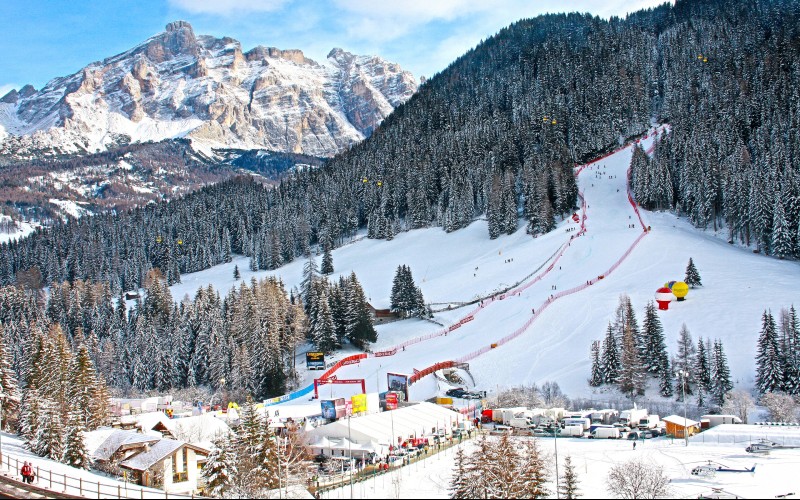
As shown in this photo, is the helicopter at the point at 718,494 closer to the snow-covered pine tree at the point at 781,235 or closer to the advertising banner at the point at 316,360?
the advertising banner at the point at 316,360

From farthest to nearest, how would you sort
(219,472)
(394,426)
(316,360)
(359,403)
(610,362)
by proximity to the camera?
1. (316,360)
2. (610,362)
3. (359,403)
4. (394,426)
5. (219,472)

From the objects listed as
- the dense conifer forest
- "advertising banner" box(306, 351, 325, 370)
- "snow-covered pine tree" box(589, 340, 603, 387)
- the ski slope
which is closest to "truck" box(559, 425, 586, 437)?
the ski slope

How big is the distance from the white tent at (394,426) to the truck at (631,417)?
11190 mm

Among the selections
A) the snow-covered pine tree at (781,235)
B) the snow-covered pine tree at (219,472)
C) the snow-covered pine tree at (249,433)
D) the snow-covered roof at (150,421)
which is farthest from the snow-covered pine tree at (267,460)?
the snow-covered pine tree at (781,235)

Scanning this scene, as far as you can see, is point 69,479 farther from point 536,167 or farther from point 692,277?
point 536,167

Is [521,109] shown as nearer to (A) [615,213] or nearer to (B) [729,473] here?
(A) [615,213]

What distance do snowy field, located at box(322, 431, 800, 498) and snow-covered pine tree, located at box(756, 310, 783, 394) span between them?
11023 mm

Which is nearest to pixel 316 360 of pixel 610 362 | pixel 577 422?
pixel 610 362

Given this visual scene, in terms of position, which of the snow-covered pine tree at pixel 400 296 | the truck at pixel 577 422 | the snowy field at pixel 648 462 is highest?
the snow-covered pine tree at pixel 400 296

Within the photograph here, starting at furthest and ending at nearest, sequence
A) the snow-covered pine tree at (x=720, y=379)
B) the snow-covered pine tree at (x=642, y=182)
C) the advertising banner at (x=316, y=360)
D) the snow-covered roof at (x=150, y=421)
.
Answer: the snow-covered pine tree at (x=642, y=182)
the advertising banner at (x=316, y=360)
the snow-covered pine tree at (x=720, y=379)
the snow-covered roof at (x=150, y=421)

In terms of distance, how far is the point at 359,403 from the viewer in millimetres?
51531

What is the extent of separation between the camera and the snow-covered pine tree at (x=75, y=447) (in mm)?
36750

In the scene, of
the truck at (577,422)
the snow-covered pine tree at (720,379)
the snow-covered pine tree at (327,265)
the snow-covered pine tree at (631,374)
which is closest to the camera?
the truck at (577,422)

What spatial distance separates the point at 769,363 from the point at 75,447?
46648 millimetres
